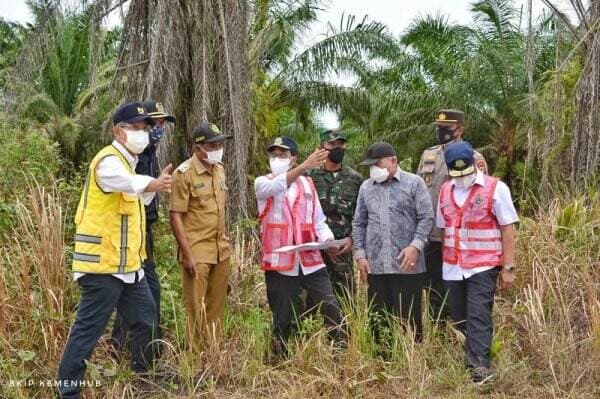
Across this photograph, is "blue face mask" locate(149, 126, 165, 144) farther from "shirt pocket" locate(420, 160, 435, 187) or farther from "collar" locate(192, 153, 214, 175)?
"shirt pocket" locate(420, 160, 435, 187)

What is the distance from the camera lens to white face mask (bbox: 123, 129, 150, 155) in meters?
4.68

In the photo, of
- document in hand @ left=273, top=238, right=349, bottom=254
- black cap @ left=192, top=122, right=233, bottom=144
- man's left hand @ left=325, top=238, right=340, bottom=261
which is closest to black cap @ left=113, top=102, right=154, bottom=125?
black cap @ left=192, top=122, right=233, bottom=144

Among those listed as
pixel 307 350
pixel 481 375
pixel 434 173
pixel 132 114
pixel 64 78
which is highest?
pixel 64 78

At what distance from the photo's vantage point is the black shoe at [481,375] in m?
4.88

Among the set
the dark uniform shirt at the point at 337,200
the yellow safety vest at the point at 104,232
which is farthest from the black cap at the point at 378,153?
the yellow safety vest at the point at 104,232

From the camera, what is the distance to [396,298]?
18.3 feet

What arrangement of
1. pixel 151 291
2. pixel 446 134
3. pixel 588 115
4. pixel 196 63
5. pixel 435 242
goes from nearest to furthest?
pixel 151 291 < pixel 446 134 < pixel 435 242 < pixel 588 115 < pixel 196 63

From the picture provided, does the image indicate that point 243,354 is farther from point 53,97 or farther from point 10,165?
point 53,97

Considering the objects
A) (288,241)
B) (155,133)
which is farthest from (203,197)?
(288,241)

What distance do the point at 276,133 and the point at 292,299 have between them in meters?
10.3

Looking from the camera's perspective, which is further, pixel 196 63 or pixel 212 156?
pixel 196 63

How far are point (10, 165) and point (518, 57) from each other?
1218 centimetres

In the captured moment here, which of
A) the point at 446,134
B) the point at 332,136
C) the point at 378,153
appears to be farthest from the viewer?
the point at 332,136

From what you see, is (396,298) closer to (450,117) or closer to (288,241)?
(288,241)
